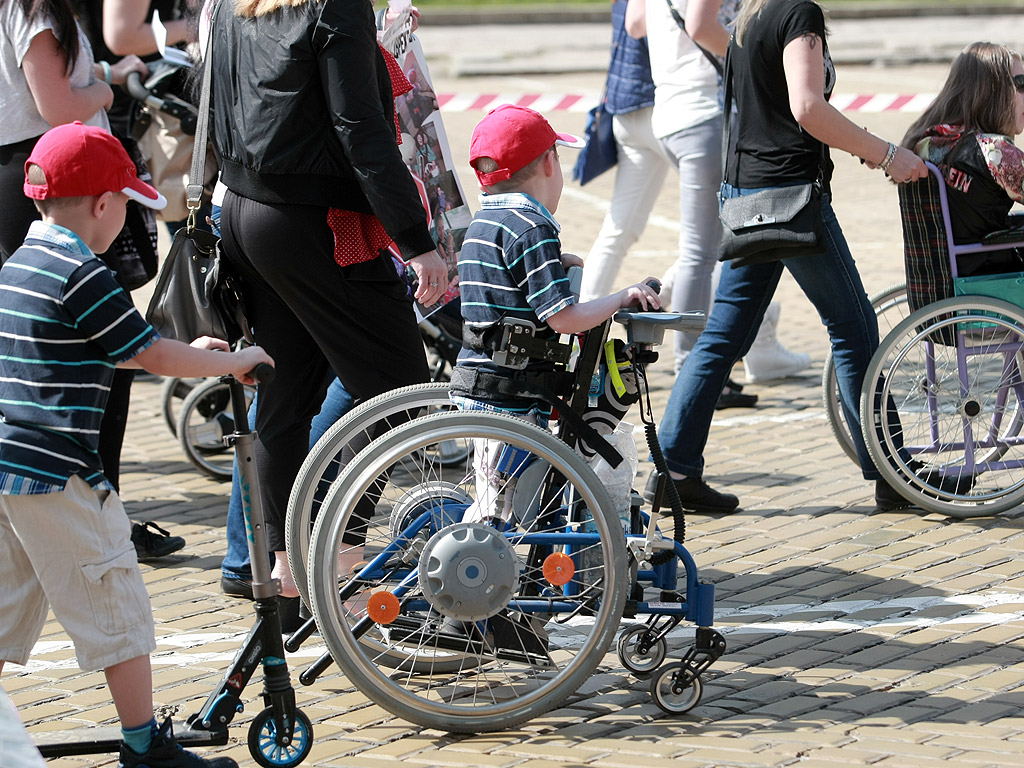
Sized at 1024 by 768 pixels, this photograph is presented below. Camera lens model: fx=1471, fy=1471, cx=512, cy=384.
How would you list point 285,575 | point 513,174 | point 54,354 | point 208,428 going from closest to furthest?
point 54,354 < point 513,174 < point 285,575 < point 208,428

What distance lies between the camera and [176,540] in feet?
17.4

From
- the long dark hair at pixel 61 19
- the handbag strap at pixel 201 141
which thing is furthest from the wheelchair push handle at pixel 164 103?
the handbag strap at pixel 201 141

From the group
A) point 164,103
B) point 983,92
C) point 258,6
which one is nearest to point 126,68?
point 164,103

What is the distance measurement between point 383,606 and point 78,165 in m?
1.29

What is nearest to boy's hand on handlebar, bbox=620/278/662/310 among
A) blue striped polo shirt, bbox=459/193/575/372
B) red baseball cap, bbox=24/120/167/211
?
blue striped polo shirt, bbox=459/193/575/372

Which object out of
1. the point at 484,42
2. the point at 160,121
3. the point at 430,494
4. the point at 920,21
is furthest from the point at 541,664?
the point at 920,21

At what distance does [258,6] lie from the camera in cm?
391

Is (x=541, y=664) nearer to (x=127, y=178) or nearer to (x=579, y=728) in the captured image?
(x=579, y=728)

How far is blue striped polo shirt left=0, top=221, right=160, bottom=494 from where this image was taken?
127 inches

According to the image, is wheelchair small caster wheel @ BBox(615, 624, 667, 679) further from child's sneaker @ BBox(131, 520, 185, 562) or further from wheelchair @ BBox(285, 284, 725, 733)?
child's sneaker @ BBox(131, 520, 185, 562)

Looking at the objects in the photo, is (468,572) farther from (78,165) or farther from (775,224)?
(775,224)

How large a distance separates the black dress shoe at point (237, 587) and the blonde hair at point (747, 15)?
2537 mm

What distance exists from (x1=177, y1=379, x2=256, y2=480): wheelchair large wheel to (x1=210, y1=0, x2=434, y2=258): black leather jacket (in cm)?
224

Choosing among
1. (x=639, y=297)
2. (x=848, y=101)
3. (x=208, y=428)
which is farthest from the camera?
(x=848, y=101)
